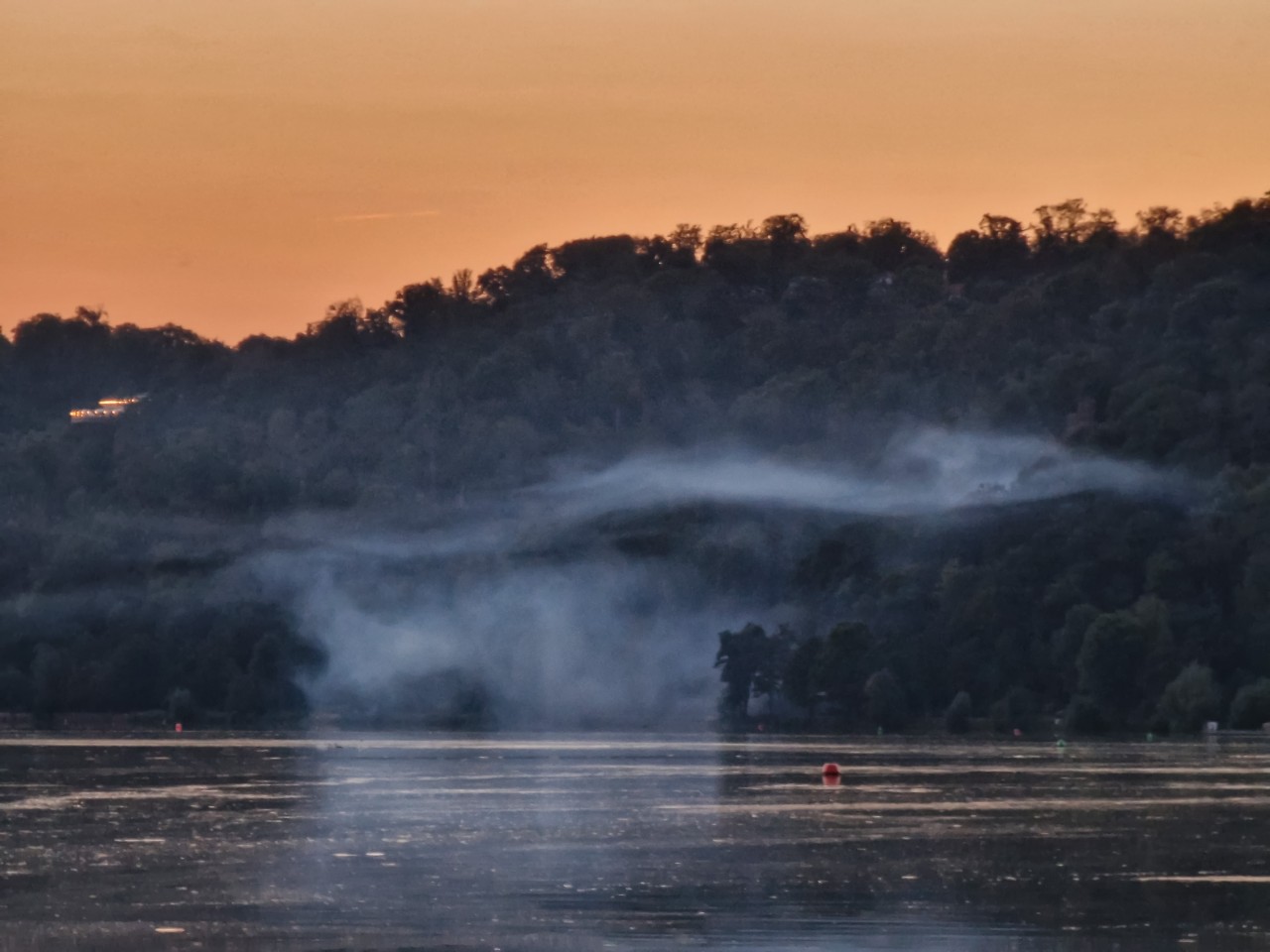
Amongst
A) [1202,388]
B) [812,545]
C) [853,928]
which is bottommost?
[853,928]

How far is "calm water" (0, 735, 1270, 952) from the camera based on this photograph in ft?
91.2

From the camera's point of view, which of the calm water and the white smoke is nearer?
the calm water

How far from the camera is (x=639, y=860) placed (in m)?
36.6

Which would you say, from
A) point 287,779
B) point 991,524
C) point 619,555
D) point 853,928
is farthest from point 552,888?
point 619,555

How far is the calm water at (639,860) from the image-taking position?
27.8m

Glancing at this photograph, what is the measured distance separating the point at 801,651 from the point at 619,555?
38.5 m

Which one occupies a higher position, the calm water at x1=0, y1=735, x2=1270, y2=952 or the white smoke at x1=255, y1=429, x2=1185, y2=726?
the white smoke at x1=255, y1=429, x2=1185, y2=726

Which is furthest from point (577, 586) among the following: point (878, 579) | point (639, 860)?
point (639, 860)

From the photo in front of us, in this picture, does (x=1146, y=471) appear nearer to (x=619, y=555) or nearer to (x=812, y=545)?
(x=812, y=545)

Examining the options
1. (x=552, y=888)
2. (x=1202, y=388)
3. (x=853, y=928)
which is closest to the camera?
(x=853, y=928)

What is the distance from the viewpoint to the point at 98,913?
29641 mm

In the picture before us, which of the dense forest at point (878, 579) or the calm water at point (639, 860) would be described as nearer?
the calm water at point (639, 860)

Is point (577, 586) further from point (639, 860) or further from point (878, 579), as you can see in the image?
point (639, 860)

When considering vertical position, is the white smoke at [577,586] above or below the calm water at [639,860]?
above
